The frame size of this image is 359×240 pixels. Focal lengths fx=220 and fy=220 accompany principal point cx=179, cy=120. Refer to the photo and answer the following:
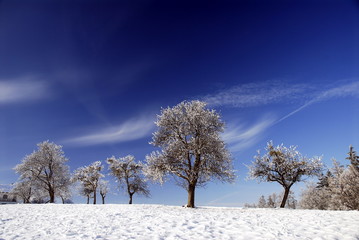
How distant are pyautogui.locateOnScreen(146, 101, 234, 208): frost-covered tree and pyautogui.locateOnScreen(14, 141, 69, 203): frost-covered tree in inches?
987

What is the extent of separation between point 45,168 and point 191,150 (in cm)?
3143

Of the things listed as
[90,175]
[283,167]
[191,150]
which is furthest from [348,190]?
[90,175]

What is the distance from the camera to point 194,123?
2466 cm

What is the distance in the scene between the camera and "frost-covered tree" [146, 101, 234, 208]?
936 inches

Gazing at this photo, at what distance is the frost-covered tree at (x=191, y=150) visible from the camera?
78.0ft

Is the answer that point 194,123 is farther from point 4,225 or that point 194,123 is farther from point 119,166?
point 119,166

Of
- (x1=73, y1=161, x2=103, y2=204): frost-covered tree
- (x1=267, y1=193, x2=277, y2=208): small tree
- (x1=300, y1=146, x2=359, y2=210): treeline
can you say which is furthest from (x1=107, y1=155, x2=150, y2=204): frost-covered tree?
(x1=267, y1=193, x2=277, y2=208): small tree

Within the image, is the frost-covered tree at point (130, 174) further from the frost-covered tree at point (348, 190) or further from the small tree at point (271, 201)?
the small tree at point (271, 201)

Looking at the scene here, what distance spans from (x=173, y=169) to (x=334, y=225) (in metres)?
15.7

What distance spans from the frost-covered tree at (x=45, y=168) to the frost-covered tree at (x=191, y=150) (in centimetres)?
2508

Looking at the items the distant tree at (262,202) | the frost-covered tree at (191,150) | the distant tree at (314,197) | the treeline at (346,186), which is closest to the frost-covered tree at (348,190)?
the treeline at (346,186)

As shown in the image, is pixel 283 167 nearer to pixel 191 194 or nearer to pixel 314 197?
pixel 191 194

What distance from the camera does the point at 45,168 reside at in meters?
40.6

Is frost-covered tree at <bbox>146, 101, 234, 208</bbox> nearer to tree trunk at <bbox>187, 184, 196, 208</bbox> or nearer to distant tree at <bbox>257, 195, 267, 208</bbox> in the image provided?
tree trunk at <bbox>187, 184, 196, 208</bbox>
